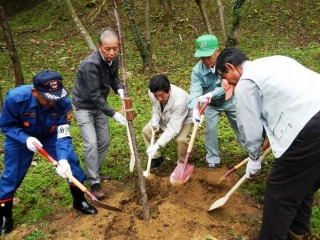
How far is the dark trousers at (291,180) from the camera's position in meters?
2.50

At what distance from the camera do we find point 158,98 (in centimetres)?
443

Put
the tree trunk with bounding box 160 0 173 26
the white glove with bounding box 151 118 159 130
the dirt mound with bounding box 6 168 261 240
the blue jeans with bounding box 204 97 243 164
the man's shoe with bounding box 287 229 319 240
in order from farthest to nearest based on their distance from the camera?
the tree trunk with bounding box 160 0 173 26 < the white glove with bounding box 151 118 159 130 < the blue jeans with bounding box 204 97 243 164 < the dirt mound with bounding box 6 168 261 240 < the man's shoe with bounding box 287 229 319 240

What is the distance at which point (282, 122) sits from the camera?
2.67 metres

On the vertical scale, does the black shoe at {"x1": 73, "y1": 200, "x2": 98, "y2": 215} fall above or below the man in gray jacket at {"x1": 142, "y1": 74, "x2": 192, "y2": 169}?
below

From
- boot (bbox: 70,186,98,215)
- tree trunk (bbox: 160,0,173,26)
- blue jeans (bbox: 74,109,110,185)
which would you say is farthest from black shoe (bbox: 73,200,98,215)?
tree trunk (bbox: 160,0,173,26)

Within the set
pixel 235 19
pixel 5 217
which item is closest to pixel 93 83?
pixel 5 217

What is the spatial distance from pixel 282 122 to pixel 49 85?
2.15 m

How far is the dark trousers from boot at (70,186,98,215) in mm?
2019

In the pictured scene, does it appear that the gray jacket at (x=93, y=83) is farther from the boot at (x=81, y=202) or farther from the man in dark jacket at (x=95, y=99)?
the boot at (x=81, y=202)

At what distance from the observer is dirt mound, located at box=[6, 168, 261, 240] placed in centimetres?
360

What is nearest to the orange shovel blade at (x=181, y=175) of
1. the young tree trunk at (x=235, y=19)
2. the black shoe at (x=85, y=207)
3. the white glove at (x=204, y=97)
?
the white glove at (x=204, y=97)

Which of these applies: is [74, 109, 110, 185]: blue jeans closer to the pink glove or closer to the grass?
the grass

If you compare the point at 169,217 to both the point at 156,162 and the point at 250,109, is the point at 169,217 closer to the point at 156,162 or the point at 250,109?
the point at 156,162

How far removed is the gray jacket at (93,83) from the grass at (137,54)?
1237mm
